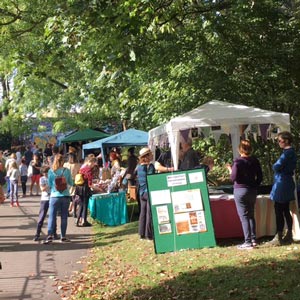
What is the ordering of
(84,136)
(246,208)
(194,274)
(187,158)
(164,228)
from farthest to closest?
(84,136) < (187,158) < (164,228) < (246,208) < (194,274)

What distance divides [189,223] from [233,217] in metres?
0.85

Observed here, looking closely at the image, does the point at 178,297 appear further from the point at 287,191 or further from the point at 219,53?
the point at 219,53

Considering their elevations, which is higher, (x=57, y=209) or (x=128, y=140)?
(x=128, y=140)

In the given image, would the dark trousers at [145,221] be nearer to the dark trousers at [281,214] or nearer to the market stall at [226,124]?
the market stall at [226,124]

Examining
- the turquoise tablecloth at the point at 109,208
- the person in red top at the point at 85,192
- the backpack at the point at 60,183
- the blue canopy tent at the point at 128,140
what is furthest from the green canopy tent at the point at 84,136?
the backpack at the point at 60,183

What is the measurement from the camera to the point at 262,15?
13578mm

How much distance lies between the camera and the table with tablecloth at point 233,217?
848 centimetres

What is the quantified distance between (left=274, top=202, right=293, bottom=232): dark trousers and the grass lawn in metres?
0.34

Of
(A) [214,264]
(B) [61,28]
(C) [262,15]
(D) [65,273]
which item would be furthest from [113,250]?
(C) [262,15]

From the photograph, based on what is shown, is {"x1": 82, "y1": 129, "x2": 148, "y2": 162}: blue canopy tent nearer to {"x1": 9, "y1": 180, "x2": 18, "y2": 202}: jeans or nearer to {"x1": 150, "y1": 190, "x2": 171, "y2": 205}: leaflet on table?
{"x1": 9, "y1": 180, "x2": 18, "y2": 202}: jeans

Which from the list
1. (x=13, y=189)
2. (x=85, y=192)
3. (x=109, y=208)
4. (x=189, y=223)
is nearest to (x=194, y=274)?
(x=189, y=223)

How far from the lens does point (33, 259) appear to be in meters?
8.33

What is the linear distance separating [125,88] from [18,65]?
148 inches

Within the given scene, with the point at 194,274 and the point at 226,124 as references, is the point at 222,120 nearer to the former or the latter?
the point at 226,124
